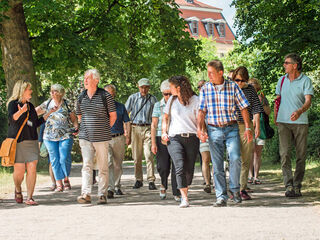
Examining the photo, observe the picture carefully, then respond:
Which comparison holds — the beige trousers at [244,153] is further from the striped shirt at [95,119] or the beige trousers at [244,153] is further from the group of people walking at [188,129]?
the striped shirt at [95,119]

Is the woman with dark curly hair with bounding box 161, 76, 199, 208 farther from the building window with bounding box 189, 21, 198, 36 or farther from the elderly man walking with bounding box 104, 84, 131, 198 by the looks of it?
the building window with bounding box 189, 21, 198, 36

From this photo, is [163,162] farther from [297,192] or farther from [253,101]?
[297,192]

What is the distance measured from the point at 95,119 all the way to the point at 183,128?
1.40m

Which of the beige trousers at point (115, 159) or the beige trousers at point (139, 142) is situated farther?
the beige trousers at point (139, 142)

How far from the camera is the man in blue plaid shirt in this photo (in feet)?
26.9

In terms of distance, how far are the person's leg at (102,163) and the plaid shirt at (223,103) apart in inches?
68.0

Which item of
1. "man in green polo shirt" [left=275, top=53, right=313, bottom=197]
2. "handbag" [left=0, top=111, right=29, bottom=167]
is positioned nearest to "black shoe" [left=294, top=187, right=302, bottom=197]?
"man in green polo shirt" [left=275, top=53, right=313, bottom=197]

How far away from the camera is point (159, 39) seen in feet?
68.0

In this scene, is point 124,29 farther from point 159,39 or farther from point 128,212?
point 128,212

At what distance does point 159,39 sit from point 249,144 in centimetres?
1223

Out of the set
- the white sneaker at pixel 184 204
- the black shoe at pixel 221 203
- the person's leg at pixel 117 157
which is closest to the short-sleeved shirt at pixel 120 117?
the person's leg at pixel 117 157

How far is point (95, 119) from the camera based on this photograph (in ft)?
29.0

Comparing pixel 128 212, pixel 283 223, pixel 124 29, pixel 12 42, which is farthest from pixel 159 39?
pixel 283 223

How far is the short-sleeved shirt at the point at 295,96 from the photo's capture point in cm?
916
